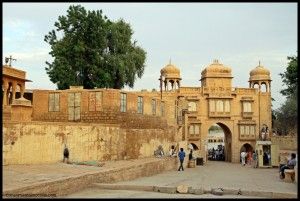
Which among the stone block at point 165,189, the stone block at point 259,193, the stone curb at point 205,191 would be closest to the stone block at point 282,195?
the stone curb at point 205,191

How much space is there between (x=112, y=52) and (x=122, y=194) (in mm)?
24861

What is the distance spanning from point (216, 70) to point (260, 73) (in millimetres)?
4920

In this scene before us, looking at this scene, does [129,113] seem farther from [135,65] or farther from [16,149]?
[135,65]

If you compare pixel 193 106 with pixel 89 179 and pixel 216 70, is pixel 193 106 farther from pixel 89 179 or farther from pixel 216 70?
pixel 89 179

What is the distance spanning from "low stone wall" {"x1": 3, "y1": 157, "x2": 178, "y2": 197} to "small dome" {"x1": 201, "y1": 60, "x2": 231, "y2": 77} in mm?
24544

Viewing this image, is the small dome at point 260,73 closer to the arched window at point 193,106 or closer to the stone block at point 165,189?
the arched window at point 193,106

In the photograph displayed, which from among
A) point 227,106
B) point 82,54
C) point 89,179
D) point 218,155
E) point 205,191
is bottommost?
point 218,155

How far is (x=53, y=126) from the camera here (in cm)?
1875

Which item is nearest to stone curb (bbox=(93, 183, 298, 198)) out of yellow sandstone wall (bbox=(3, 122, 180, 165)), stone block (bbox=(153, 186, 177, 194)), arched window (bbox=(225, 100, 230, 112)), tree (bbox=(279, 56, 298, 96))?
stone block (bbox=(153, 186, 177, 194))

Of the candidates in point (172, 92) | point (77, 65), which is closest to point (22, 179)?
point (77, 65)

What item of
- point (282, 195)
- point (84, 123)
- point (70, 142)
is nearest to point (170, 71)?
point (84, 123)

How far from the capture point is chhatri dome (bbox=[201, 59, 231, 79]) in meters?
47.2

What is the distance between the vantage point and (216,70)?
47406 millimetres

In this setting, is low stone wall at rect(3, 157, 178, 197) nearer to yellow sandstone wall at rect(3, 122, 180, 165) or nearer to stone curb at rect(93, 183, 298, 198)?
stone curb at rect(93, 183, 298, 198)
